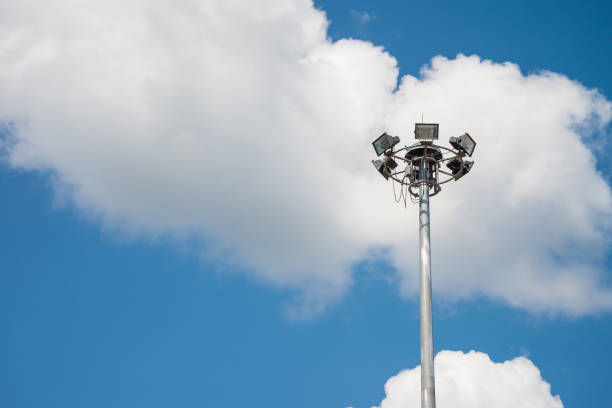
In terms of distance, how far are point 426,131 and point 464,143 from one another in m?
1.64

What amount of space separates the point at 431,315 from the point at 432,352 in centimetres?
123

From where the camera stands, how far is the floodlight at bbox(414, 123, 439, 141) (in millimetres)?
23734

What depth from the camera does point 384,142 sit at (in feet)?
79.7

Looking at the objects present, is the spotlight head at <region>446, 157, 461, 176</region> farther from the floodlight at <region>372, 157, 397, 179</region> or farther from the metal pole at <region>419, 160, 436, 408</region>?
the floodlight at <region>372, 157, 397, 179</region>

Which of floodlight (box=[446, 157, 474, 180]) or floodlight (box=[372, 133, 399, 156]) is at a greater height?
floodlight (box=[372, 133, 399, 156])

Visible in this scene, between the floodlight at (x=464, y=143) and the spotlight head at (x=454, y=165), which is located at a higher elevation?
the floodlight at (x=464, y=143)

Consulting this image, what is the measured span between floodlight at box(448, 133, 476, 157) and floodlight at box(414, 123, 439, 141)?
3.03 feet

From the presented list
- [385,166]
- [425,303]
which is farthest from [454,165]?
[425,303]

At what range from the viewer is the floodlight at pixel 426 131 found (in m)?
23.7

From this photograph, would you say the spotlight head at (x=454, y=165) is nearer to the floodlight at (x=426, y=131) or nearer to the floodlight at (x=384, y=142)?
the floodlight at (x=426, y=131)

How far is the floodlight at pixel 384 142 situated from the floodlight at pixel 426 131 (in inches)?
32.1

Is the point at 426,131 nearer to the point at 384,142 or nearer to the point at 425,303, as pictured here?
the point at 384,142

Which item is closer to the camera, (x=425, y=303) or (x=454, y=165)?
(x=425, y=303)

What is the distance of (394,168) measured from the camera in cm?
2492
